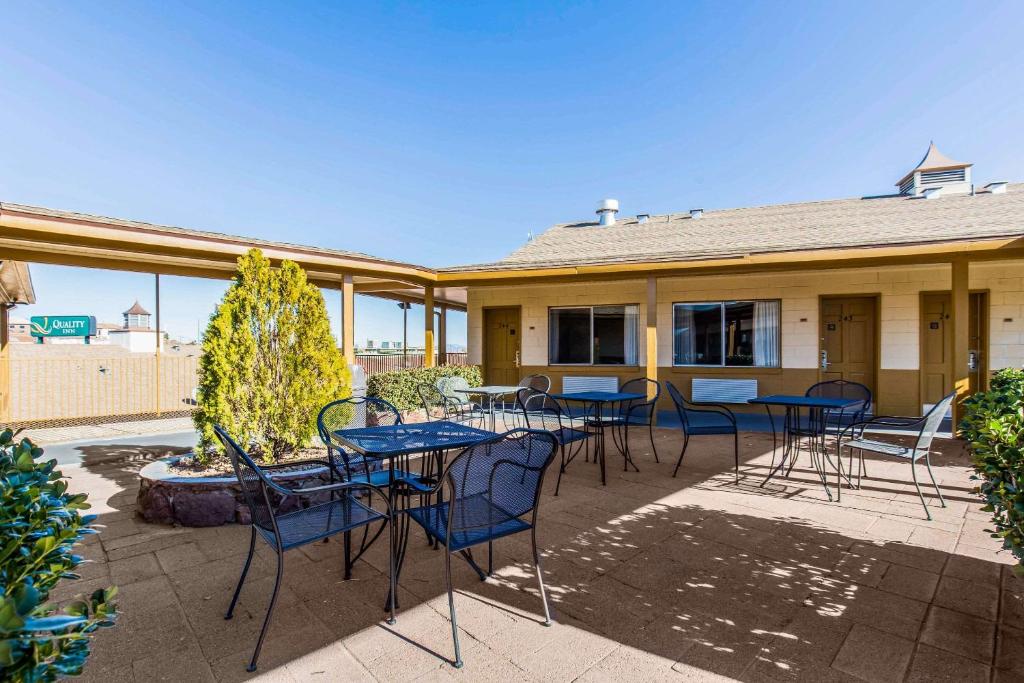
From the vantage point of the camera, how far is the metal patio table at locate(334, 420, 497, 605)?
2.48 m

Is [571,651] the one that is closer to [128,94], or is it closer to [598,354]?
[598,354]

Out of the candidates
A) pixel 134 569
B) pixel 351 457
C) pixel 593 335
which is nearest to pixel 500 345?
pixel 593 335

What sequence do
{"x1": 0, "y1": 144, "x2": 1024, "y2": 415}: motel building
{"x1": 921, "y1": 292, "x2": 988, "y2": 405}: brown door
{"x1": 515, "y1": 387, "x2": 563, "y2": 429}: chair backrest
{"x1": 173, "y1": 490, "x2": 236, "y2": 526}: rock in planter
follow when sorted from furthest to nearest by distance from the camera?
{"x1": 921, "y1": 292, "x2": 988, "y2": 405}: brown door, {"x1": 0, "y1": 144, "x2": 1024, "y2": 415}: motel building, {"x1": 515, "y1": 387, "x2": 563, "y2": 429}: chair backrest, {"x1": 173, "y1": 490, "x2": 236, "y2": 526}: rock in planter

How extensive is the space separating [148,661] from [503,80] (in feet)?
43.9

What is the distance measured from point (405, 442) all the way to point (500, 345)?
8.17m

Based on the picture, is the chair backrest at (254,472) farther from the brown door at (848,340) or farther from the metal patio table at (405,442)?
the brown door at (848,340)

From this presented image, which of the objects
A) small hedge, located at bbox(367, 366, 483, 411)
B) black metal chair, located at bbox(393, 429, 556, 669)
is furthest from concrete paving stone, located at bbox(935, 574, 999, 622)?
small hedge, located at bbox(367, 366, 483, 411)

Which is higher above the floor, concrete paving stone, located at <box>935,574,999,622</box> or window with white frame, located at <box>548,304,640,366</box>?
window with white frame, located at <box>548,304,640,366</box>

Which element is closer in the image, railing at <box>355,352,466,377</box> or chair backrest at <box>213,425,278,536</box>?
chair backrest at <box>213,425,278,536</box>

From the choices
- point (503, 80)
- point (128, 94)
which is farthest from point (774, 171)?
point (128, 94)

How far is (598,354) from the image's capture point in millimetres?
10094

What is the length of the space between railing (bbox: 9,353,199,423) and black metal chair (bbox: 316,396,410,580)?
162 inches

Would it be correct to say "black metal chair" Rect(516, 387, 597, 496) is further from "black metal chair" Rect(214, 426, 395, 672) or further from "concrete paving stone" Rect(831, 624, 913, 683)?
"concrete paving stone" Rect(831, 624, 913, 683)

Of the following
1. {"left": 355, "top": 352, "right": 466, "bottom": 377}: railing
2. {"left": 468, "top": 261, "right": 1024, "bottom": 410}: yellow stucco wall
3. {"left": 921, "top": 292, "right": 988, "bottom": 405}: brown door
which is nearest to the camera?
{"left": 468, "top": 261, "right": 1024, "bottom": 410}: yellow stucco wall
